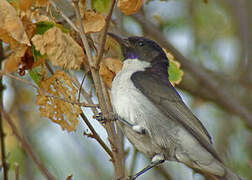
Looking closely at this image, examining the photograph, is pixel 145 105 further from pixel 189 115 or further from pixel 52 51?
pixel 52 51

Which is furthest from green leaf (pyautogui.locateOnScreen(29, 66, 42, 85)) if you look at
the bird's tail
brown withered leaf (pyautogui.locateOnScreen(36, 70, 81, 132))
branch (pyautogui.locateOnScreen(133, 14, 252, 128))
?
branch (pyautogui.locateOnScreen(133, 14, 252, 128))

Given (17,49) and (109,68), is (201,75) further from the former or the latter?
(17,49)

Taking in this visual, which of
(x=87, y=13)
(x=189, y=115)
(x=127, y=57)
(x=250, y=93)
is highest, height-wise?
(x=87, y=13)

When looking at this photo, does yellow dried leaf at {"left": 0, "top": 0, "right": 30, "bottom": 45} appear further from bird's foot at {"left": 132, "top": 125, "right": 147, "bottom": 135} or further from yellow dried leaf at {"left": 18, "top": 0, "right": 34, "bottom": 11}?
bird's foot at {"left": 132, "top": 125, "right": 147, "bottom": 135}

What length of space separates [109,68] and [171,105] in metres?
0.74

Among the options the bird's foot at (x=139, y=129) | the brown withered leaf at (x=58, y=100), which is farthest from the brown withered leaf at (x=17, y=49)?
the bird's foot at (x=139, y=129)

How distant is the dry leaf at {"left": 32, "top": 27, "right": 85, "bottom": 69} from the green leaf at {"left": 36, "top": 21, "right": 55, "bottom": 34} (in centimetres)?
4

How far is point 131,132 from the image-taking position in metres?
3.50

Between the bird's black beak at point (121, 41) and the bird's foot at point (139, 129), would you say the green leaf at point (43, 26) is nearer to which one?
the bird's black beak at point (121, 41)

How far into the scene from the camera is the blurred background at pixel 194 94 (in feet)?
17.8

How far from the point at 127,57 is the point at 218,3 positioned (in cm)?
383

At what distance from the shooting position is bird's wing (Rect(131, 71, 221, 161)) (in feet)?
12.1

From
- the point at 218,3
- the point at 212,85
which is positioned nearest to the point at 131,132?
the point at 212,85

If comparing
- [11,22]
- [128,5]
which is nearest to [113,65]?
[128,5]
